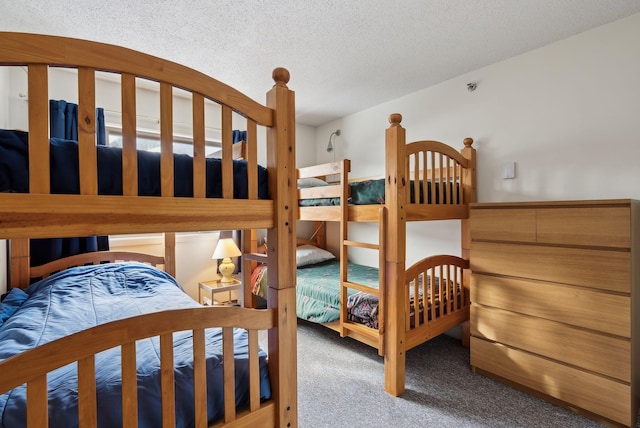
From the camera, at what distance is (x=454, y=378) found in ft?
6.88

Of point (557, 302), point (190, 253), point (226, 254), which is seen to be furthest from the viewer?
point (190, 253)

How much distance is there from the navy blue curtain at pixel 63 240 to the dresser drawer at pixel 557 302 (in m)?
3.12

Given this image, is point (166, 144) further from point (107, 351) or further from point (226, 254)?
point (226, 254)

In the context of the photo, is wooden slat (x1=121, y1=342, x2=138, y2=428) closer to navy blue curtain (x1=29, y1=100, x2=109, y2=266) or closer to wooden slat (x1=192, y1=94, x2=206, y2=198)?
wooden slat (x1=192, y1=94, x2=206, y2=198)

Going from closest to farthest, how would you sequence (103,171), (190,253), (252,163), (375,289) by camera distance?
1. (103,171)
2. (252,163)
3. (375,289)
4. (190,253)

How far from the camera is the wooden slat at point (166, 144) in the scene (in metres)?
0.95

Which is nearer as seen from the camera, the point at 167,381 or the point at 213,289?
the point at 167,381

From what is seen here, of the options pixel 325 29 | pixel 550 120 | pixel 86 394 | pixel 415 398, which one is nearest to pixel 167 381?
pixel 86 394

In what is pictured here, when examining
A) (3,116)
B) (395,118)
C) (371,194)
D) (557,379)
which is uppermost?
(3,116)

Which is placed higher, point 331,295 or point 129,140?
point 129,140

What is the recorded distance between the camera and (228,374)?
1.09 metres

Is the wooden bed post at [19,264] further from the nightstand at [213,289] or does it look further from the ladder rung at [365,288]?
the ladder rung at [365,288]

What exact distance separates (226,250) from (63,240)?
1.32 metres

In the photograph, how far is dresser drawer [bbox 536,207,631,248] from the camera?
1.59m
